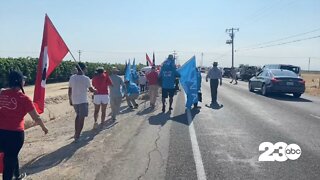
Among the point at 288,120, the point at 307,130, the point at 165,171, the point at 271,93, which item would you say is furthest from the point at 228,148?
the point at 271,93

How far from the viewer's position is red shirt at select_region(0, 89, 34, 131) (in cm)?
533

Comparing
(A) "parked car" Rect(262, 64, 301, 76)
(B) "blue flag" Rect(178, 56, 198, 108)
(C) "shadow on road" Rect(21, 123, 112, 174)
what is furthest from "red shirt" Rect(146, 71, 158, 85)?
(A) "parked car" Rect(262, 64, 301, 76)

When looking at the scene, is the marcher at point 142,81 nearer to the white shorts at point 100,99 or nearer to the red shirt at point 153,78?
the red shirt at point 153,78

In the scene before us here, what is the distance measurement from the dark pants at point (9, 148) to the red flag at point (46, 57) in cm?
229

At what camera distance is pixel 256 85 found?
2377cm

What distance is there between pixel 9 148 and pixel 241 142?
4.91m

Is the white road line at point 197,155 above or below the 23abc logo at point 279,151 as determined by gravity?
above

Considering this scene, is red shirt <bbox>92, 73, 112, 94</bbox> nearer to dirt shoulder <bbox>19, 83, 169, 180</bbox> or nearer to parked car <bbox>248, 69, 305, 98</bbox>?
dirt shoulder <bbox>19, 83, 169, 180</bbox>

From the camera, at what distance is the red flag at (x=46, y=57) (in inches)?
302

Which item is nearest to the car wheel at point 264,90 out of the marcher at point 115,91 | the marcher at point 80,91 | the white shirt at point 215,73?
the white shirt at point 215,73

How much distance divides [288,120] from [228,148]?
4.62m

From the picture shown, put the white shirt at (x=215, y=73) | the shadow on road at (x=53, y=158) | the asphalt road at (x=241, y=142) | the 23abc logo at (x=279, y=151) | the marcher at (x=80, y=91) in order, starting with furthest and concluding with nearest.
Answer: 1. the white shirt at (x=215, y=73)
2. the marcher at (x=80, y=91)
3. the 23abc logo at (x=279, y=151)
4. the shadow on road at (x=53, y=158)
5. the asphalt road at (x=241, y=142)

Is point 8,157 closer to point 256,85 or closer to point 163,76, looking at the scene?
point 163,76

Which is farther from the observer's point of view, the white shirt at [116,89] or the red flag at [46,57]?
the white shirt at [116,89]
